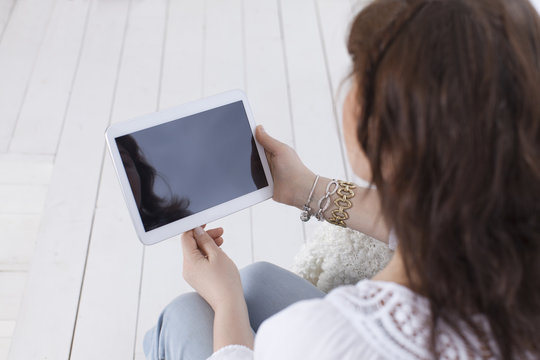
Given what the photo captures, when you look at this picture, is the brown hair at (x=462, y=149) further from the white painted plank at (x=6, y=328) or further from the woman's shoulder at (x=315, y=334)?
the white painted plank at (x=6, y=328)

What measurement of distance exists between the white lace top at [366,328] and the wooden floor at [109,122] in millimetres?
487

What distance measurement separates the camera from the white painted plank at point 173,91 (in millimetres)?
1190

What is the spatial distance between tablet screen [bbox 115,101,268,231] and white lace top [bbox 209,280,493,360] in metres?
0.37

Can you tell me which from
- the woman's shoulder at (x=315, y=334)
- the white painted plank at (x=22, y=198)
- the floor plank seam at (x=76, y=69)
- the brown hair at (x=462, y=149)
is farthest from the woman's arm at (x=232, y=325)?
the floor plank seam at (x=76, y=69)

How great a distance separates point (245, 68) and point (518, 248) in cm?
140

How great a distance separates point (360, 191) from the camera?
33.6 inches

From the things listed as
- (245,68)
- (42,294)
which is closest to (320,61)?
(245,68)

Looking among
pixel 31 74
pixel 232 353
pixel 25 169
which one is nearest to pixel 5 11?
pixel 31 74

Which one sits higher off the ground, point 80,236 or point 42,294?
point 80,236

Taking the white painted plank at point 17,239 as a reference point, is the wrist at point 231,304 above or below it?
below

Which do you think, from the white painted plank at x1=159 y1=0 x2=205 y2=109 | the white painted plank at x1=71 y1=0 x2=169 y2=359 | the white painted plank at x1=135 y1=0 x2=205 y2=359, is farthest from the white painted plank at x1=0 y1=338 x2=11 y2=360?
the white painted plank at x1=159 y1=0 x2=205 y2=109

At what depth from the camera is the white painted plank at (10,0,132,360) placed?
1124 mm

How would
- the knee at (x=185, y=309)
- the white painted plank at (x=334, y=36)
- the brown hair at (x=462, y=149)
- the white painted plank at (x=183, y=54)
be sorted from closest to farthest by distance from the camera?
the brown hair at (x=462, y=149), the knee at (x=185, y=309), the white painted plank at (x=183, y=54), the white painted plank at (x=334, y=36)

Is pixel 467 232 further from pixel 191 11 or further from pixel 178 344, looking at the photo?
pixel 191 11
